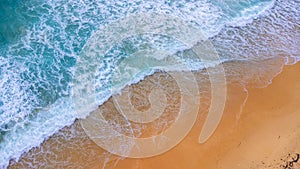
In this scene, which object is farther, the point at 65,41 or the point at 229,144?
the point at 65,41

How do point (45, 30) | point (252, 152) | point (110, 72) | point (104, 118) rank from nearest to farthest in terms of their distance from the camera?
point (252, 152) → point (104, 118) → point (110, 72) → point (45, 30)

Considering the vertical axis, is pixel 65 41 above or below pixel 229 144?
below

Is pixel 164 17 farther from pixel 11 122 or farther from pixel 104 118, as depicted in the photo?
pixel 11 122

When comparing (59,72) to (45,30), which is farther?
(45,30)

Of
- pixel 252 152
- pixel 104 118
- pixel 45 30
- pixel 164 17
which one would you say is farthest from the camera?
pixel 164 17

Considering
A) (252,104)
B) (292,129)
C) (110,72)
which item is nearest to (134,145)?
(110,72)
